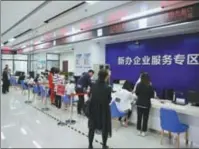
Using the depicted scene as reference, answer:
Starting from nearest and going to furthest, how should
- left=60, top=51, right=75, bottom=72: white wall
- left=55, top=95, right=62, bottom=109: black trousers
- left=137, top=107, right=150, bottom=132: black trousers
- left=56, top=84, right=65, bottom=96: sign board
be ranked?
left=137, top=107, right=150, bottom=132: black trousers → left=56, top=84, right=65, bottom=96: sign board → left=55, top=95, right=62, bottom=109: black trousers → left=60, top=51, right=75, bottom=72: white wall

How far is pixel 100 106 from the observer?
3.58m

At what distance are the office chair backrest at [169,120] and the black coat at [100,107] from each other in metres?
1.17

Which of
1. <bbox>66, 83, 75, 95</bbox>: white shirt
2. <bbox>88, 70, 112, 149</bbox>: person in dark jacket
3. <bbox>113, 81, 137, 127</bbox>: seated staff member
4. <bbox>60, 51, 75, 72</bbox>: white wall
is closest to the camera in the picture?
<bbox>88, 70, 112, 149</bbox>: person in dark jacket

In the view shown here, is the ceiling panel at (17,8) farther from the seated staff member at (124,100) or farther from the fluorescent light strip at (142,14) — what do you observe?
the seated staff member at (124,100)

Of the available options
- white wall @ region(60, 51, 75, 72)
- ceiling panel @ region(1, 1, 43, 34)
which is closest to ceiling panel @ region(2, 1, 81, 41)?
ceiling panel @ region(1, 1, 43, 34)

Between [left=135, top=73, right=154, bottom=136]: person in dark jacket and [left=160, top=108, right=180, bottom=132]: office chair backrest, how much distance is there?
21.3 inches

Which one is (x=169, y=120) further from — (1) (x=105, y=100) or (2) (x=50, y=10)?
(2) (x=50, y=10)

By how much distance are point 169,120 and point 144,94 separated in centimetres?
79

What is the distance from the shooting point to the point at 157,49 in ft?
25.8

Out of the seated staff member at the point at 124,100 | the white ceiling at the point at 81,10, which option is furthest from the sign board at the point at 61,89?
the white ceiling at the point at 81,10

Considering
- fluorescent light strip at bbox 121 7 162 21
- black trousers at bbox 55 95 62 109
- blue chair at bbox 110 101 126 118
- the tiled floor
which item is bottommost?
the tiled floor

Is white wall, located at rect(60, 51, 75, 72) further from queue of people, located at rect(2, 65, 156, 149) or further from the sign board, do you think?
the sign board

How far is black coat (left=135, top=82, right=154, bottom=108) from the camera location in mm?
4570

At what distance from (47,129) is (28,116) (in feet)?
5.06
